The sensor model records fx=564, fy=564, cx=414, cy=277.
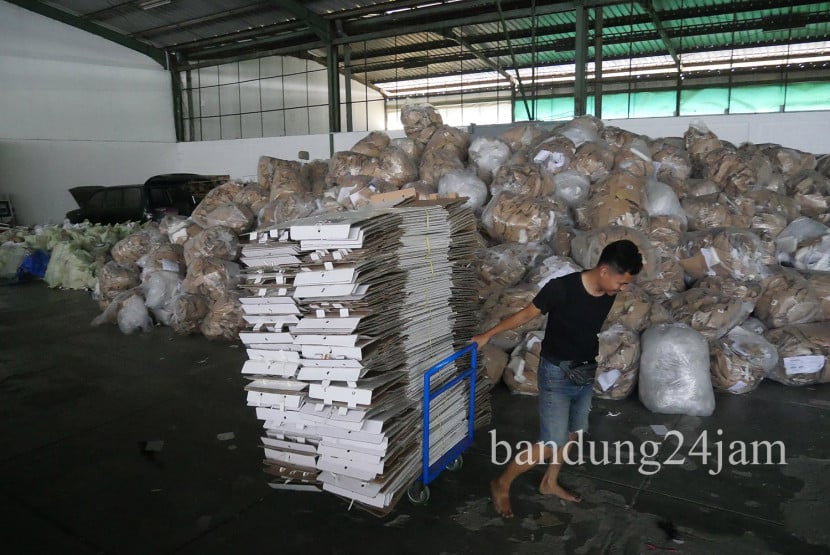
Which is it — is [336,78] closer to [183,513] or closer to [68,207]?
[68,207]

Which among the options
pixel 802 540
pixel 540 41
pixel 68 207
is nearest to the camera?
pixel 802 540

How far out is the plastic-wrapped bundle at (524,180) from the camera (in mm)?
5516

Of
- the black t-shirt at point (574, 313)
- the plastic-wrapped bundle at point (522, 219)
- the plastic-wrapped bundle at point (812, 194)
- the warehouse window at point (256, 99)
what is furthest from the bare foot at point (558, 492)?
the warehouse window at point (256, 99)

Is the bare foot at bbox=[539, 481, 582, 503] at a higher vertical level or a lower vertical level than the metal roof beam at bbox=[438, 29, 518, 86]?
lower

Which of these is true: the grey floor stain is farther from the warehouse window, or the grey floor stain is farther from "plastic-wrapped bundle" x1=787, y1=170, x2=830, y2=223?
the warehouse window

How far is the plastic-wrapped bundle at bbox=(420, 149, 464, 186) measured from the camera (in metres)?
Result: 6.22

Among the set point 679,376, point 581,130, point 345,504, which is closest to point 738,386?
point 679,376

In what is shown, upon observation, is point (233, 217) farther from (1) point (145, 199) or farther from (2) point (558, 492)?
(1) point (145, 199)

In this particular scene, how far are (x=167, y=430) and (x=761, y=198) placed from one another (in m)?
5.96

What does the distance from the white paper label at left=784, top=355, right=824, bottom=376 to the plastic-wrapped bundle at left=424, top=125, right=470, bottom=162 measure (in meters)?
3.94

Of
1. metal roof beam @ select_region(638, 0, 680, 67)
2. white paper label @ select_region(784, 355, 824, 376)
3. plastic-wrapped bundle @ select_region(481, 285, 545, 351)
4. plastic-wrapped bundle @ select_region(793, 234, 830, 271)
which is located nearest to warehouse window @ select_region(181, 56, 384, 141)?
metal roof beam @ select_region(638, 0, 680, 67)

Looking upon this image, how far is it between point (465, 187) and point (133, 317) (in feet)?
14.0

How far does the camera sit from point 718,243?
4969mm

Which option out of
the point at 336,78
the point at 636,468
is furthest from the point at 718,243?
the point at 336,78
